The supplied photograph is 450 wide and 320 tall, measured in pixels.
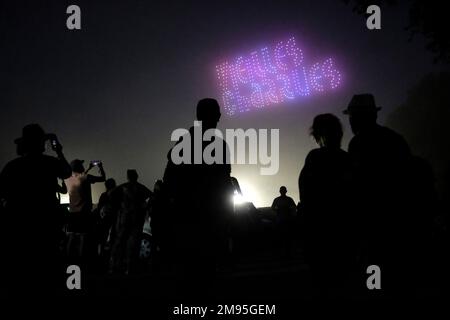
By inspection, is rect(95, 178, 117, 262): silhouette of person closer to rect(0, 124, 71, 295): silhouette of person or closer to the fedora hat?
rect(0, 124, 71, 295): silhouette of person

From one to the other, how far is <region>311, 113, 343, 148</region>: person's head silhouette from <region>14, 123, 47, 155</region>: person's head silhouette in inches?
101

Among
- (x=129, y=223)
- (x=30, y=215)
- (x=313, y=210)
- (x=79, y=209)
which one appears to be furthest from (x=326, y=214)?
(x=79, y=209)

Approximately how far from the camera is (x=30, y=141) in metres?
4.52

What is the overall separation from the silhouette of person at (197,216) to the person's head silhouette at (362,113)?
1101mm

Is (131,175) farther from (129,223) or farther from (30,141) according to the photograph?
(30,141)

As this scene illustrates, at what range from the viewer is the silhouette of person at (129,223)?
9.18 metres

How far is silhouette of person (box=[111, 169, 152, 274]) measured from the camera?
30.1ft

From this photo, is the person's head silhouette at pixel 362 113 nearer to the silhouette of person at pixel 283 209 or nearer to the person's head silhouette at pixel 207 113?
the person's head silhouette at pixel 207 113

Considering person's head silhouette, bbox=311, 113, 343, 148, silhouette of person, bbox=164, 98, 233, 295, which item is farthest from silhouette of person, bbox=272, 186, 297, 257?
silhouette of person, bbox=164, 98, 233, 295

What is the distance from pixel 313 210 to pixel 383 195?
67cm

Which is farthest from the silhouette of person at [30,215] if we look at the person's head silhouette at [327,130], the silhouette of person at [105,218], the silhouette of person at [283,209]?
the silhouette of person at [283,209]

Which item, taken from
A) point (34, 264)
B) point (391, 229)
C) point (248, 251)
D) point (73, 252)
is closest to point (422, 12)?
point (248, 251)

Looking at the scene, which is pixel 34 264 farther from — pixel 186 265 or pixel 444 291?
pixel 444 291
